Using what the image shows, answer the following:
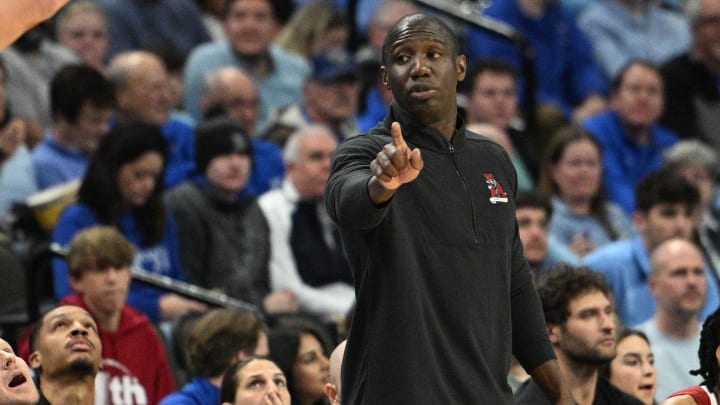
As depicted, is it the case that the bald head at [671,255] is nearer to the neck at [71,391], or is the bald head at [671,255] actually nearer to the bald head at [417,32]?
the neck at [71,391]

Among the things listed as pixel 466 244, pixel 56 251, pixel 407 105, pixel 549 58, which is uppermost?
pixel 549 58

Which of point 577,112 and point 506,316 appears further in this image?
point 577,112

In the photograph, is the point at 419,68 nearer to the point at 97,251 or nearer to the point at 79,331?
the point at 79,331

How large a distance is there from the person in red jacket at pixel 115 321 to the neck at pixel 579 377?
6.05 ft

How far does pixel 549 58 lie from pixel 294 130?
2.33 m

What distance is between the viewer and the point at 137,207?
7504mm

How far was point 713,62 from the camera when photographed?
1040 cm

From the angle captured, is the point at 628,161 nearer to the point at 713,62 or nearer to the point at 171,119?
the point at 713,62

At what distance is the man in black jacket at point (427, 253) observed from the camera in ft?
12.0

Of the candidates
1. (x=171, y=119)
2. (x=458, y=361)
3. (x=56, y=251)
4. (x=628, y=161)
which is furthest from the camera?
(x=628, y=161)

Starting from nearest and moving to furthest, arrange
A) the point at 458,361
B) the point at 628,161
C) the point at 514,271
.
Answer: the point at 458,361
the point at 514,271
the point at 628,161

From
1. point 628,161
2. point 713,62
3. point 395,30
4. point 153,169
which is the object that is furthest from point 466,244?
point 713,62

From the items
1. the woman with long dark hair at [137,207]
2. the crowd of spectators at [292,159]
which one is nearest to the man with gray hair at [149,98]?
the crowd of spectators at [292,159]

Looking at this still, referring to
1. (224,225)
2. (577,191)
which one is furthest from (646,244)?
(224,225)
